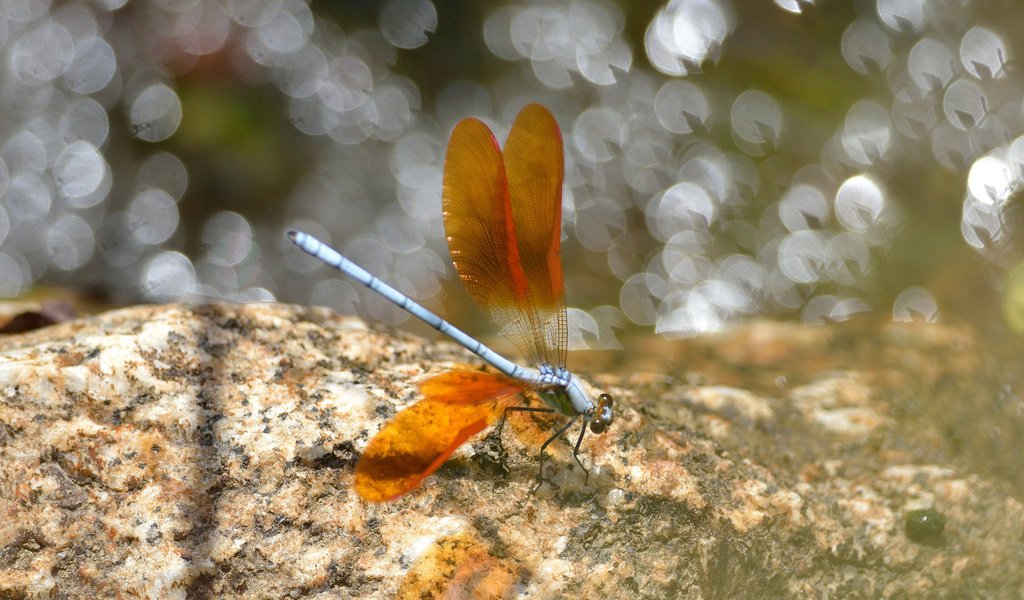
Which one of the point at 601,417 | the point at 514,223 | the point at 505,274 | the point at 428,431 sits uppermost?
the point at 514,223

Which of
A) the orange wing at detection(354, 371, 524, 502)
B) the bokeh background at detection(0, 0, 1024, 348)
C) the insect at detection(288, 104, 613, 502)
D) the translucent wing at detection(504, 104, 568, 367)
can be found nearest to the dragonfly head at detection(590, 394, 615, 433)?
the insect at detection(288, 104, 613, 502)

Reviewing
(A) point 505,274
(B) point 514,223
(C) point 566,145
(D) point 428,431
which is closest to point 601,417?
(D) point 428,431

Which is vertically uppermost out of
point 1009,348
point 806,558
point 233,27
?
point 233,27

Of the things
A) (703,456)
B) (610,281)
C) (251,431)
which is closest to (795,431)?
(703,456)

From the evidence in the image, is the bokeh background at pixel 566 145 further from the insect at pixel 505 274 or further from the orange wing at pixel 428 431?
the orange wing at pixel 428 431

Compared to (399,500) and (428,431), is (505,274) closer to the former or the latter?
(428,431)

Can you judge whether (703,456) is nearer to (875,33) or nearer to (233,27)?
(875,33)
